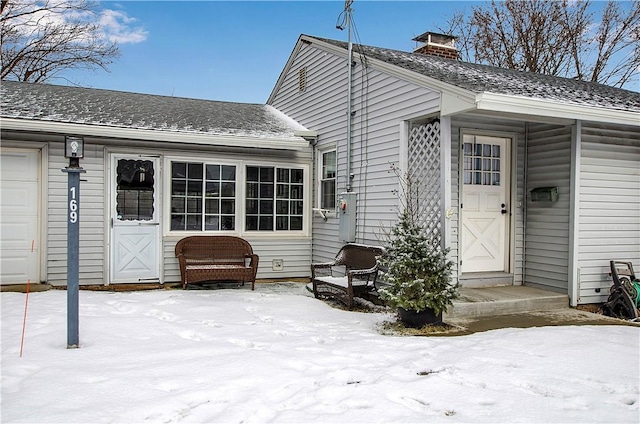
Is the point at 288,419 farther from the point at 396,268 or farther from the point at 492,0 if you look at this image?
the point at 492,0

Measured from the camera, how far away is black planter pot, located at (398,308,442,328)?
216 inches

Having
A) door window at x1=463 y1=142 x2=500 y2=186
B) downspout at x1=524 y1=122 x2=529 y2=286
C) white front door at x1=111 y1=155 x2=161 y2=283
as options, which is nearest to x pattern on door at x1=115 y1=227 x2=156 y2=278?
white front door at x1=111 y1=155 x2=161 y2=283

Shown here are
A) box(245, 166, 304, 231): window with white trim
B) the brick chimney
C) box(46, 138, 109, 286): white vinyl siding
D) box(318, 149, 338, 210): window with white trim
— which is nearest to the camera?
box(46, 138, 109, 286): white vinyl siding

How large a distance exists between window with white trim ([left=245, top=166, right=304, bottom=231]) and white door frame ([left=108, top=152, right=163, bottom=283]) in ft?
5.00

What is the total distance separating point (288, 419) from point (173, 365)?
1362 mm

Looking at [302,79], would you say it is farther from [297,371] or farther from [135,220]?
[297,371]

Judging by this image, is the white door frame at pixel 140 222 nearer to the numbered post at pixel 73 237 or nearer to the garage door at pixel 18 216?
the garage door at pixel 18 216

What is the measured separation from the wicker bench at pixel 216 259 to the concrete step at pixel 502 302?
130 inches

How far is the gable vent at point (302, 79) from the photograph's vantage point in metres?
10.0

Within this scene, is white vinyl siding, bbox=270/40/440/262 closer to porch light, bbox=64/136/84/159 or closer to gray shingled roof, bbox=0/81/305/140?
gray shingled roof, bbox=0/81/305/140

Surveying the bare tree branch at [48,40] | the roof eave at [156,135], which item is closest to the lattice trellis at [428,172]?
the roof eave at [156,135]

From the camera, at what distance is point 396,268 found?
18.0 ft

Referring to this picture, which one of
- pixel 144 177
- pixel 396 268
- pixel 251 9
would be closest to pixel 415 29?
pixel 251 9

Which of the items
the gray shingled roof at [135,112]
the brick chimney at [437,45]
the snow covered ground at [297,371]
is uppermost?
the brick chimney at [437,45]
